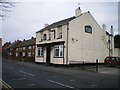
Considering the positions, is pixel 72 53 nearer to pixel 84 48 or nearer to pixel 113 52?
pixel 84 48

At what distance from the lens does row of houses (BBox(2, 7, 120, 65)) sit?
30672 mm

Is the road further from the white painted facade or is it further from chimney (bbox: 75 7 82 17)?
chimney (bbox: 75 7 82 17)

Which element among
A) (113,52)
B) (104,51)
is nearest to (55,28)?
(104,51)

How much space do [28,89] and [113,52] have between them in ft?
105

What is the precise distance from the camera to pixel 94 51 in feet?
114

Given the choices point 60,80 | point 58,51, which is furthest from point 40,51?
point 60,80

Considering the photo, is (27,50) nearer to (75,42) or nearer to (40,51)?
(40,51)

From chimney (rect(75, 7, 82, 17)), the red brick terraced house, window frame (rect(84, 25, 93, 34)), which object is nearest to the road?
window frame (rect(84, 25, 93, 34))

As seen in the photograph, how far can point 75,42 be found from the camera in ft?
103

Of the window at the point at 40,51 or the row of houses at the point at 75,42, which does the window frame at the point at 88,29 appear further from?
the window at the point at 40,51

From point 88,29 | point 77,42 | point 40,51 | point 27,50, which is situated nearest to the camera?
point 77,42

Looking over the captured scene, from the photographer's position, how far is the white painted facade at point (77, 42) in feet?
100

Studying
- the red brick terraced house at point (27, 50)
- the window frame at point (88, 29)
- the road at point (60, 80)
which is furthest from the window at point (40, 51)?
the red brick terraced house at point (27, 50)

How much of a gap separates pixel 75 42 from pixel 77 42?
0.45 metres
